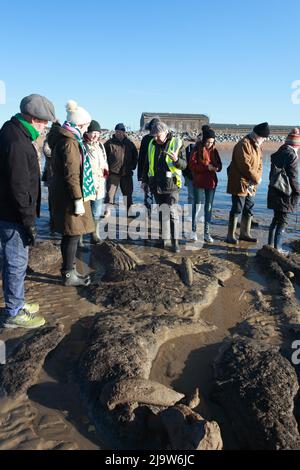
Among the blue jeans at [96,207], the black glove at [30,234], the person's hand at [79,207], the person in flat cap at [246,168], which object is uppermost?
the person in flat cap at [246,168]

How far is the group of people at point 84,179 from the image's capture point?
3.52 metres

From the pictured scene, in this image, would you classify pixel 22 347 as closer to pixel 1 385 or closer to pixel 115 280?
pixel 1 385

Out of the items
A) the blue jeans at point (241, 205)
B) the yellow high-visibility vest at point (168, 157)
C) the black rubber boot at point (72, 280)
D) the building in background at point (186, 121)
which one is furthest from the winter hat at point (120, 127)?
the building in background at point (186, 121)

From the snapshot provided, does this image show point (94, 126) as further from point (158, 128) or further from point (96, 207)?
point (96, 207)

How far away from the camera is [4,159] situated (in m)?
3.39

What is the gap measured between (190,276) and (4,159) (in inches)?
119

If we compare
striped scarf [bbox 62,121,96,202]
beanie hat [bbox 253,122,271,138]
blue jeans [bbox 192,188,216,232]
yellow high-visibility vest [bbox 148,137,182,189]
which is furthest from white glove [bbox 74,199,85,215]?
beanie hat [bbox 253,122,271,138]

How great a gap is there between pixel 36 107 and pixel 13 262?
5.25 ft

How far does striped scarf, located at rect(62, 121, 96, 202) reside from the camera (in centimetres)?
448

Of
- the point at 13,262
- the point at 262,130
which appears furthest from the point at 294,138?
the point at 13,262

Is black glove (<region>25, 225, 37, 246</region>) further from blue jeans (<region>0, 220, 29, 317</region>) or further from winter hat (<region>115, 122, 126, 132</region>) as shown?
winter hat (<region>115, 122, 126, 132</region>)

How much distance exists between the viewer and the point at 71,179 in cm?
445

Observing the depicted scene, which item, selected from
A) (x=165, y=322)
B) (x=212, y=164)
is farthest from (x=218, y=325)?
(x=212, y=164)

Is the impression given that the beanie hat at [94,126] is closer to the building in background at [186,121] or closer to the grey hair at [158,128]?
the grey hair at [158,128]
